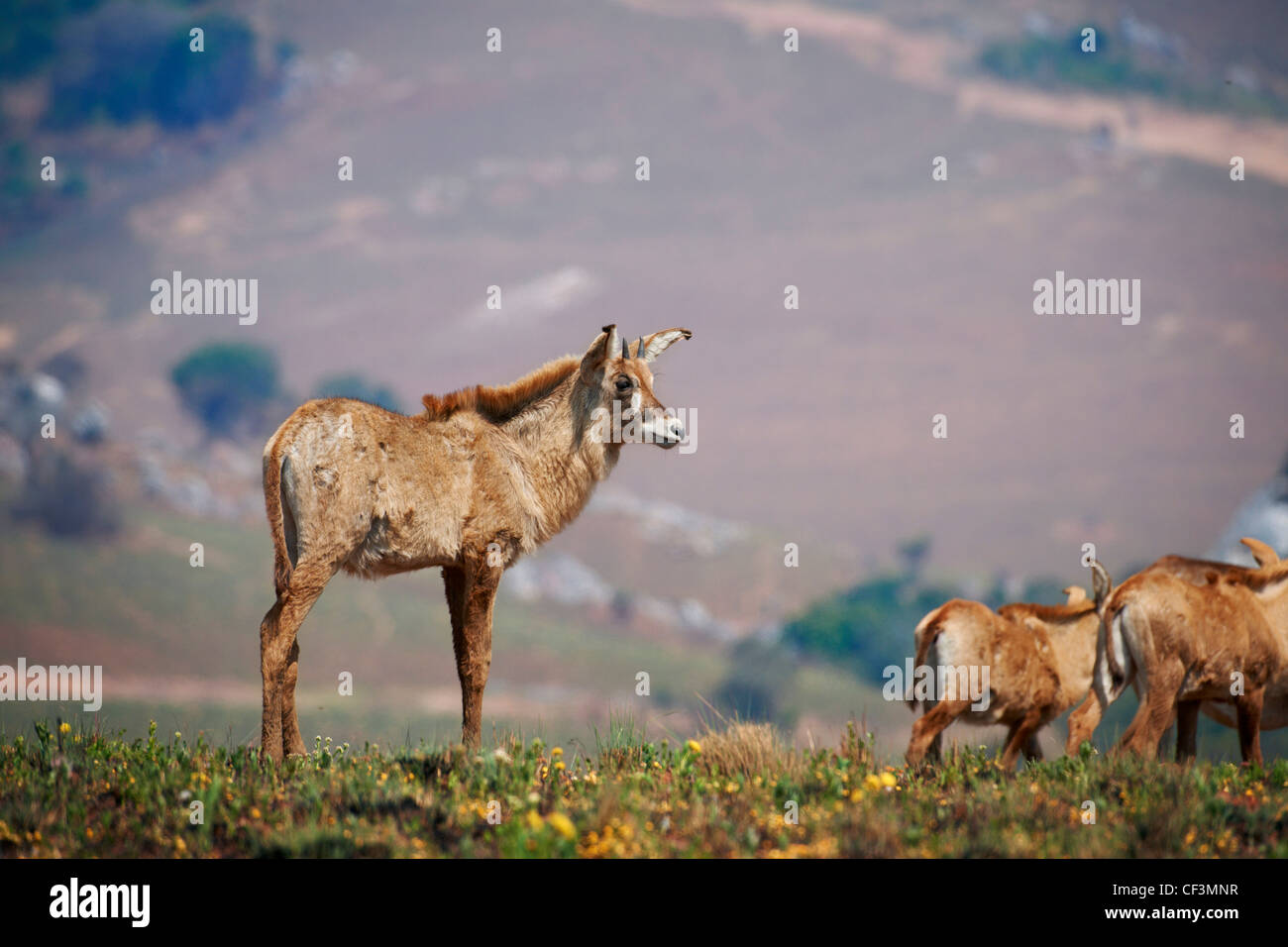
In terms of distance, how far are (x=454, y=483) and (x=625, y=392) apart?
193 cm

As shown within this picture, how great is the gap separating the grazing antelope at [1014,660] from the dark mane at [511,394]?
461 cm

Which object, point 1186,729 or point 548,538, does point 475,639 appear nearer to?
point 548,538

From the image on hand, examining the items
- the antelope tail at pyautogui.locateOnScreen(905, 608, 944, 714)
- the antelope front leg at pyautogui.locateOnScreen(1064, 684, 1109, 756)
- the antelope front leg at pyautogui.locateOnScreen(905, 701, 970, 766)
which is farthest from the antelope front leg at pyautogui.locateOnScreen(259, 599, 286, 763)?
the antelope front leg at pyautogui.locateOnScreen(1064, 684, 1109, 756)

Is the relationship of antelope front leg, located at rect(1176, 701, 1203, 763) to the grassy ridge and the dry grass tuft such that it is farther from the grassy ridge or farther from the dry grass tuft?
the dry grass tuft

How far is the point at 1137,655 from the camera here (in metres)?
11.8

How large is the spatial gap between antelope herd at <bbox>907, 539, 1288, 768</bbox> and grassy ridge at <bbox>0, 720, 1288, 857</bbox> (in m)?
1.05

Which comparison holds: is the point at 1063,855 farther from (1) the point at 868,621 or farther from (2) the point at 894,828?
(1) the point at 868,621

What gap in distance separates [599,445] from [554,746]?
3078mm

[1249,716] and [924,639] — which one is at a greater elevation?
[924,639]

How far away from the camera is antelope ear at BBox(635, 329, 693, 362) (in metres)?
12.3

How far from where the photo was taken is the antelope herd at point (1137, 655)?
11.8 meters

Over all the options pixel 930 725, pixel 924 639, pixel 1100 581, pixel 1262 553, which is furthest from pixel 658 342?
pixel 1262 553

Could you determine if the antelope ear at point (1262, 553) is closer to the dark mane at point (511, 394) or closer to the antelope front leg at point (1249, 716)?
the antelope front leg at point (1249, 716)
